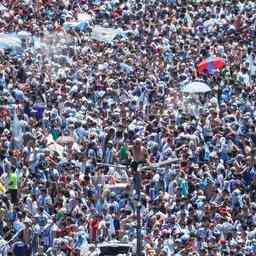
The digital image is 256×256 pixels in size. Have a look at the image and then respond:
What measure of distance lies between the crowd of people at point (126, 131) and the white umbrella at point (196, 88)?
0.73ft

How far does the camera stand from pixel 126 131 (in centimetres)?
4359

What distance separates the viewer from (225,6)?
57000mm

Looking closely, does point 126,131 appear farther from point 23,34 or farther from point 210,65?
point 23,34

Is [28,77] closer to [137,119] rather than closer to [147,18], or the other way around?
[137,119]

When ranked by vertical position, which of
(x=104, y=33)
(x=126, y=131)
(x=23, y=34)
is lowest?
(x=126, y=131)

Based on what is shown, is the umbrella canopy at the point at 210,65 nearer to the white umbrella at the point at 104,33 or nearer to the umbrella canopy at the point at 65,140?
the white umbrella at the point at 104,33

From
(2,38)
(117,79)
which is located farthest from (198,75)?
(2,38)

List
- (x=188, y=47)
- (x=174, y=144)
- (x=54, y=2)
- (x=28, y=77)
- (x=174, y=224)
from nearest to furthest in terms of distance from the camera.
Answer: (x=174, y=224) < (x=174, y=144) < (x=28, y=77) < (x=188, y=47) < (x=54, y=2)

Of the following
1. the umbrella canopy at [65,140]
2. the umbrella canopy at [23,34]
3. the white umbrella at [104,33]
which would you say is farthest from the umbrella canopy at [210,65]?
the umbrella canopy at [65,140]

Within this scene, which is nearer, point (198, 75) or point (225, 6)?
point (198, 75)

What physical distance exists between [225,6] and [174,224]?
19.2 metres

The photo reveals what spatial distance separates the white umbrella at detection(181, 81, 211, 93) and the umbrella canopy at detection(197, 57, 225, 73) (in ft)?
5.36

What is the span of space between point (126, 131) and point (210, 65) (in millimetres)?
6263

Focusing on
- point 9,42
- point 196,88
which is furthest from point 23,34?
point 196,88
